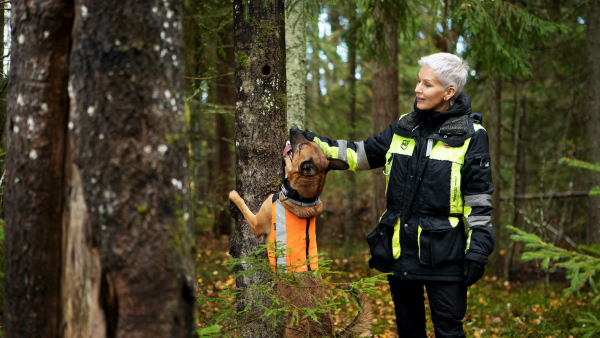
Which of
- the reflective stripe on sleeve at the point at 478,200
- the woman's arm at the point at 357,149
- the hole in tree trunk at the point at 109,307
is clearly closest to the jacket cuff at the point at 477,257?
the reflective stripe on sleeve at the point at 478,200

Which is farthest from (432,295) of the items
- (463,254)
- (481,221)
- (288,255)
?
(288,255)

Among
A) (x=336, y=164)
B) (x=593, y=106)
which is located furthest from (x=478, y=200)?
(x=593, y=106)

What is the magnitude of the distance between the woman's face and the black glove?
1271mm

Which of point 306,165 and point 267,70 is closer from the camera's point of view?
point 306,165

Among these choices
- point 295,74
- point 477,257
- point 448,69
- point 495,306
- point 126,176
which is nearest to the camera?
point 126,176

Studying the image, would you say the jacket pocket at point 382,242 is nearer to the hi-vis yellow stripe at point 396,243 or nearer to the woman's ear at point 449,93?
the hi-vis yellow stripe at point 396,243

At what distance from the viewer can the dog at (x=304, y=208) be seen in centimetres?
307

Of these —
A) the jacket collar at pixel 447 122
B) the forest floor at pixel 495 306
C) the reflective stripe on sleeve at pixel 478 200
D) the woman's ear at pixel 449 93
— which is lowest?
the forest floor at pixel 495 306

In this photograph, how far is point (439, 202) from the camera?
3.11 meters

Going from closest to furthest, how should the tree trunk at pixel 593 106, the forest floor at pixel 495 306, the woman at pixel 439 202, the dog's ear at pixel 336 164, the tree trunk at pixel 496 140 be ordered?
the woman at pixel 439 202 → the dog's ear at pixel 336 164 → the forest floor at pixel 495 306 → the tree trunk at pixel 593 106 → the tree trunk at pixel 496 140

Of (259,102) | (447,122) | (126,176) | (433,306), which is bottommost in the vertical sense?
(433,306)

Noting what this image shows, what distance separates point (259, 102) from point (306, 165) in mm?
699

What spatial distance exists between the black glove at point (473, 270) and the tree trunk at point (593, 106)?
6.85 m

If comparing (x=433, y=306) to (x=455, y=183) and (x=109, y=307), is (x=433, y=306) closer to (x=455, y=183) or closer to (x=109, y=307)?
(x=455, y=183)
